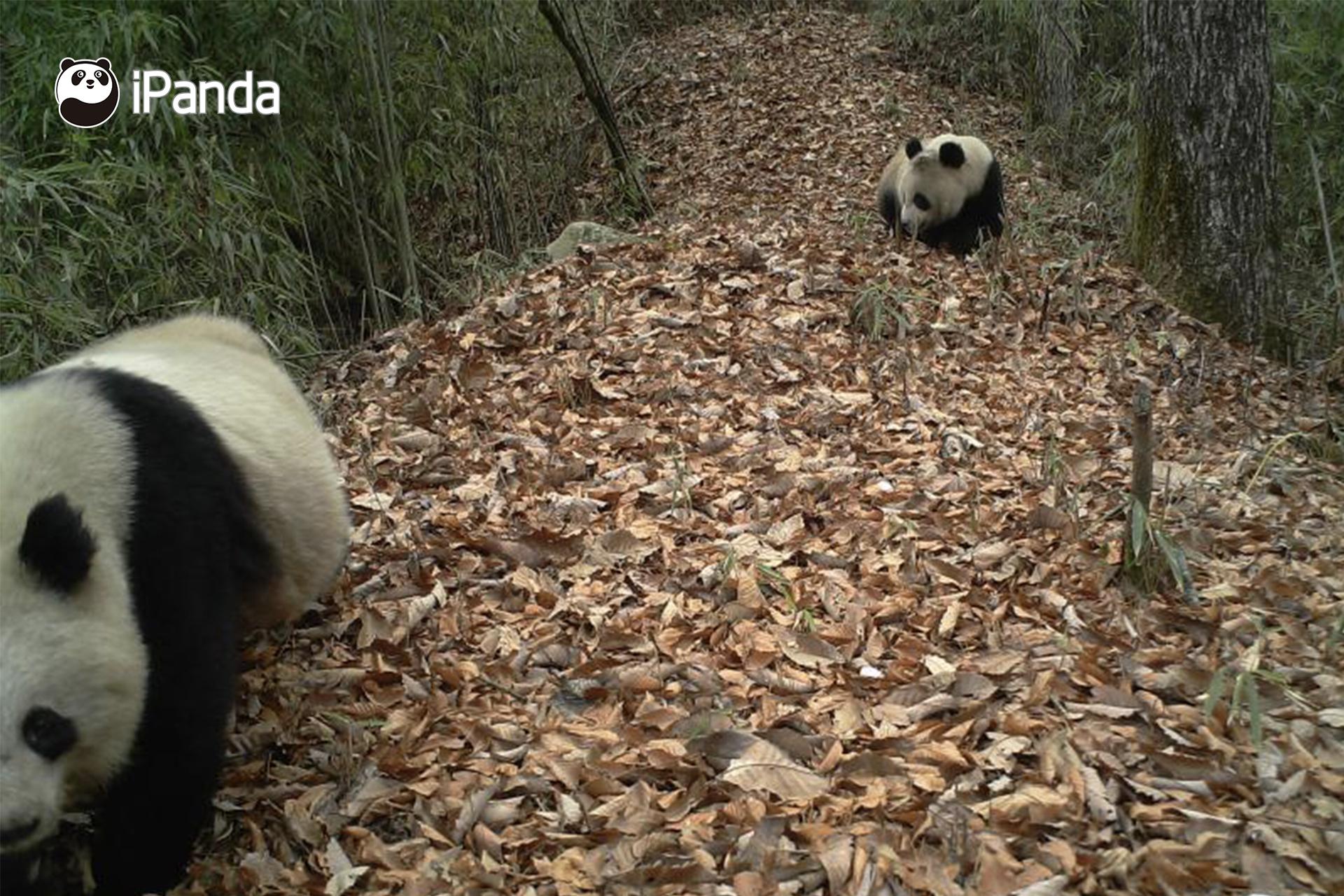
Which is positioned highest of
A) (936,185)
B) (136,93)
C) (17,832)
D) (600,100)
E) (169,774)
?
(136,93)

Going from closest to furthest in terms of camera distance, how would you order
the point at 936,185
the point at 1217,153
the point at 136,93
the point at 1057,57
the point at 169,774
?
the point at 169,774, the point at 136,93, the point at 1217,153, the point at 936,185, the point at 1057,57

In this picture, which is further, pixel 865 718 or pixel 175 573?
pixel 865 718

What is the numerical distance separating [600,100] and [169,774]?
7225 millimetres

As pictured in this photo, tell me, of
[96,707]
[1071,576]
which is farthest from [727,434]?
[96,707]

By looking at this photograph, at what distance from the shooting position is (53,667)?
6.27 feet

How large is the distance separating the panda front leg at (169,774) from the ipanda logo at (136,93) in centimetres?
333

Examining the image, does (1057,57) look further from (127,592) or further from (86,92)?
(127,592)

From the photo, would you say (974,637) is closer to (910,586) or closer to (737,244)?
(910,586)

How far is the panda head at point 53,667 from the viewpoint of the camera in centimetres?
188

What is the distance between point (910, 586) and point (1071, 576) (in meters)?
0.50

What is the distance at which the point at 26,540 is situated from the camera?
191 cm

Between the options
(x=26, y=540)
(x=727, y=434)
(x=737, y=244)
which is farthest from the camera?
(x=737, y=244)

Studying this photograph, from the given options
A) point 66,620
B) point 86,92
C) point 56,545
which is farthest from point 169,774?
point 86,92

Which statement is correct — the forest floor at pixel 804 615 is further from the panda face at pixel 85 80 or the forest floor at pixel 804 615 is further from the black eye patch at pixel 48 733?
the panda face at pixel 85 80
